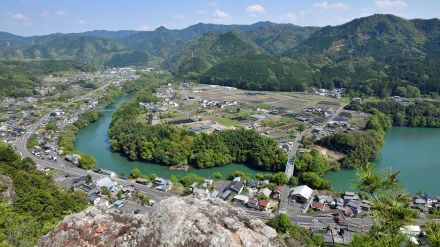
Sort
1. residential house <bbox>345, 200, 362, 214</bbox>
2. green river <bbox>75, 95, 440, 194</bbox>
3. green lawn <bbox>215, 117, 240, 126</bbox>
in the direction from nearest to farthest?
1. residential house <bbox>345, 200, 362, 214</bbox>
2. green river <bbox>75, 95, 440, 194</bbox>
3. green lawn <bbox>215, 117, 240, 126</bbox>

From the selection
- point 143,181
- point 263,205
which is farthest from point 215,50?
point 263,205

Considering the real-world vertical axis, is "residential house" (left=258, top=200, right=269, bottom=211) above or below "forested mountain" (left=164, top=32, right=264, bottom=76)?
below

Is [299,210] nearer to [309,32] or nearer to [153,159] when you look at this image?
[153,159]

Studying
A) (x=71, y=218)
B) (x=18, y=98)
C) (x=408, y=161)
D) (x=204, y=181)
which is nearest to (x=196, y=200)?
(x=71, y=218)

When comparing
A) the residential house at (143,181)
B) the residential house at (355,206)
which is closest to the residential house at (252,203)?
the residential house at (355,206)

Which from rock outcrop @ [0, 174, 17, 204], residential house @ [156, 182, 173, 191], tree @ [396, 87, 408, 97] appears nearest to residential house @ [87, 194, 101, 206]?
residential house @ [156, 182, 173, 191]

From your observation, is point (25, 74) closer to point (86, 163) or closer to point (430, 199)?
point (86, 163)

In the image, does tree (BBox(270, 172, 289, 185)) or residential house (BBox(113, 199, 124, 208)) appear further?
tree (BBox(270, 172, 289, 185))

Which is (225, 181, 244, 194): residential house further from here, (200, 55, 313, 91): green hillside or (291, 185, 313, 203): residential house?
(200, 55, 313, 91): green hillside
